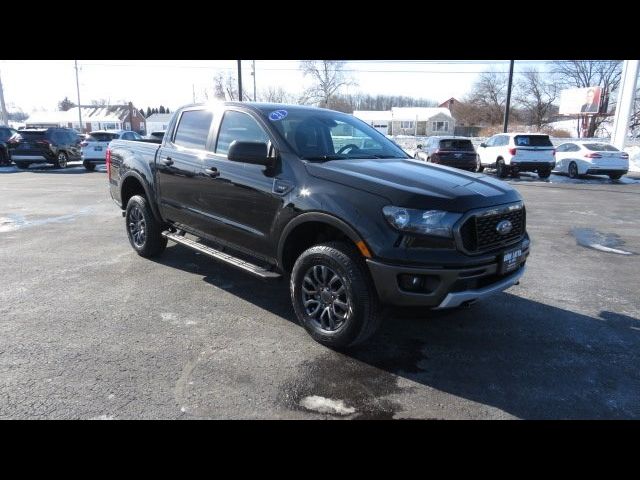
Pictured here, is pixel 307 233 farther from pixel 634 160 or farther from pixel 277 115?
pixel 634 160

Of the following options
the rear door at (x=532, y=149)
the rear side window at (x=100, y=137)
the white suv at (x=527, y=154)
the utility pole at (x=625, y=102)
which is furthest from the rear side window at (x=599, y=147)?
the rear side window at (x=100, y=137)

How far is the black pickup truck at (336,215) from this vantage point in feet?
10.2

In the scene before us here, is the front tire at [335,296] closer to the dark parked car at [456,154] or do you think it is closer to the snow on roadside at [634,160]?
the dark parked car at [456,154]

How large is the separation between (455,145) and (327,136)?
1354 cm

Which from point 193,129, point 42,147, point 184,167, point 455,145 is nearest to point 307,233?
point 184,167

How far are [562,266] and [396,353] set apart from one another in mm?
3564

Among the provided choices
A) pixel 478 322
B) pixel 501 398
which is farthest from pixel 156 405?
pixel 478 322

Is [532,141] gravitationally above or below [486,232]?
above

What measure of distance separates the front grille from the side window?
1974 mm

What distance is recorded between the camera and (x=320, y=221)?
347 centimetres

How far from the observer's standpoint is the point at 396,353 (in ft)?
11.8

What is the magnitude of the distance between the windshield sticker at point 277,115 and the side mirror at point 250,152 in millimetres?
501
